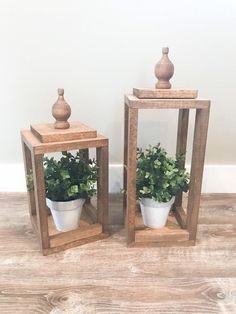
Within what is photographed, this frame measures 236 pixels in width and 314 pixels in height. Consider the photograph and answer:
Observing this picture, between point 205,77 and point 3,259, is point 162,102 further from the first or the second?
point 3,259

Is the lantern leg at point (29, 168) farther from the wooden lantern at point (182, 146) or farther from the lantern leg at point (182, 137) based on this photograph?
the lantern leg at point (182, 137)

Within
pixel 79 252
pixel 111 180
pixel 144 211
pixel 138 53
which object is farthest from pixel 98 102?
pixel 79 252

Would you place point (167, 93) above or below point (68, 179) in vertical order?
above

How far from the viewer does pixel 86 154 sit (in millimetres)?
1013

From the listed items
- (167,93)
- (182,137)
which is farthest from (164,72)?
(182,137)

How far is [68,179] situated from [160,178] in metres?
0.29

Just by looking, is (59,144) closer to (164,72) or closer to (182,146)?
(164,72)

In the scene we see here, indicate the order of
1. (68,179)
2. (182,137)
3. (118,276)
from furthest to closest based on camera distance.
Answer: (182,137) < (68,179) < (118,276)

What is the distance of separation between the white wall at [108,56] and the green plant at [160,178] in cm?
32

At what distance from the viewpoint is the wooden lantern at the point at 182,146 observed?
2.48ft

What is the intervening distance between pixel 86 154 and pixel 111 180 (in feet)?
0.96

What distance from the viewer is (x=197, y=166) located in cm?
82

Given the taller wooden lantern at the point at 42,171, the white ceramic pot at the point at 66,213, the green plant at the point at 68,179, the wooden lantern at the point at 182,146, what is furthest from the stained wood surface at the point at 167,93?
the white ceramic pot at the point at 66,213

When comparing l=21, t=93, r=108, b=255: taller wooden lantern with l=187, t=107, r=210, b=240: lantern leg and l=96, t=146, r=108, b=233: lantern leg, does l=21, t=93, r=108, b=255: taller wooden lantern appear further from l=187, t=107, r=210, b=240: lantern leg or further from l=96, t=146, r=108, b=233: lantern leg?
l=187, t=107, r=210, b=240: lantern leg
